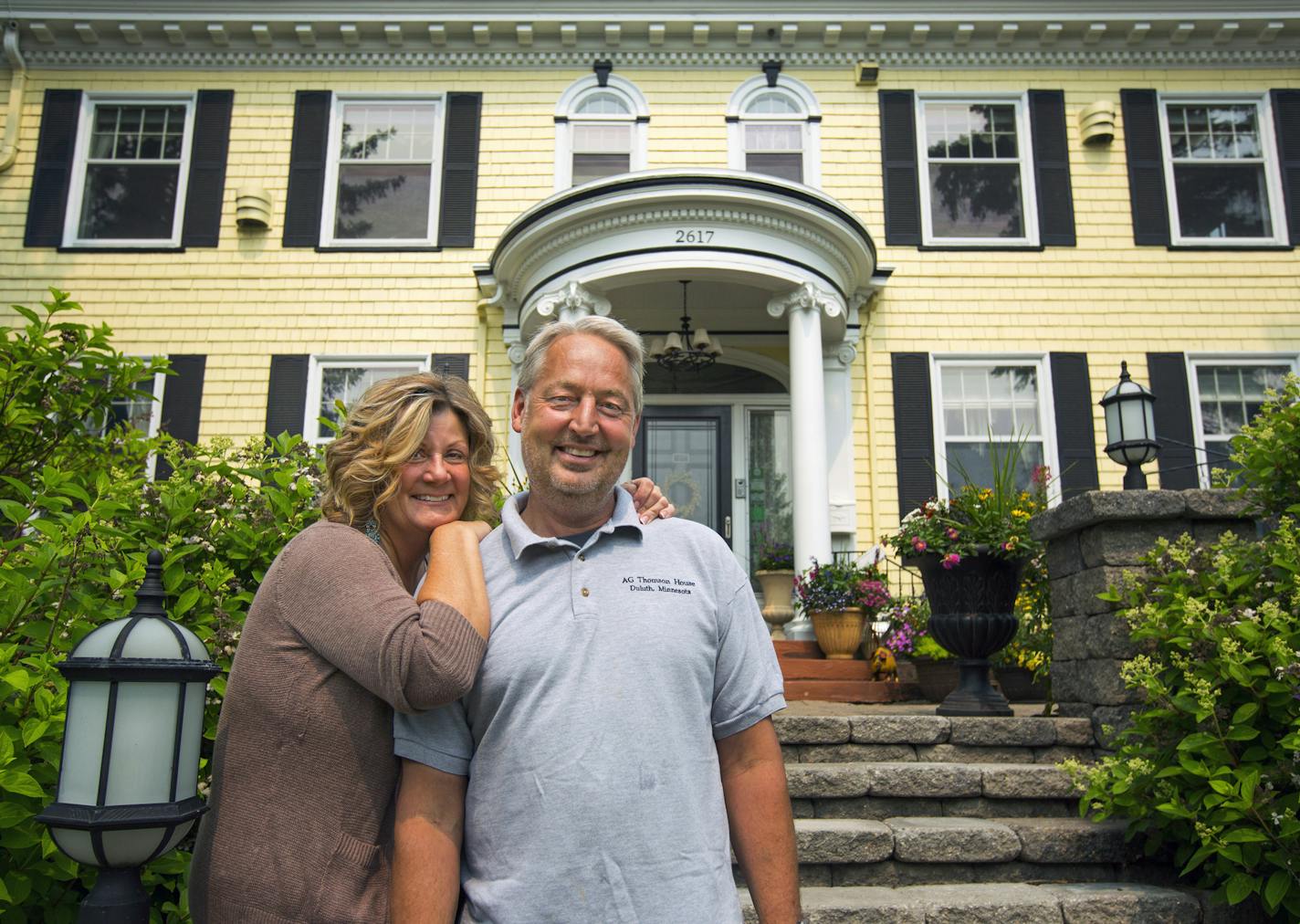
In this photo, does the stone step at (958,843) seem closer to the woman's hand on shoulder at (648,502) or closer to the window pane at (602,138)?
the woman's hand on shoulder at (648,502)

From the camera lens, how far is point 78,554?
261cm

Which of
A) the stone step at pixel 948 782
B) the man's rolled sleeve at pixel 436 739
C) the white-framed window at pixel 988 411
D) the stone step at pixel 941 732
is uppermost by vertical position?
the white-framed window at pixel 988 411

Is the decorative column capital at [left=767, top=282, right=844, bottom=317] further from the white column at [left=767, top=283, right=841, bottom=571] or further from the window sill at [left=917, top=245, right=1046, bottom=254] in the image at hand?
the window sill at [left=917, top=245, right=1046, bottom=254]

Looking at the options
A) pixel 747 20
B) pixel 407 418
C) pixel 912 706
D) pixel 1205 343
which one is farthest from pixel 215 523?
pixel 1205 343

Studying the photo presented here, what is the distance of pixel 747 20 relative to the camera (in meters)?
9.65

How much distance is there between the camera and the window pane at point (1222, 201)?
966cm

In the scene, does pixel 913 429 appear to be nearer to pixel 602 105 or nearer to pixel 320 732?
pixel 602 105

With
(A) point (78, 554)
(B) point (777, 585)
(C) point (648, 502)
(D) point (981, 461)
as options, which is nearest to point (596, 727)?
(C) point (648, 502)

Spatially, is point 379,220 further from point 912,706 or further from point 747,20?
point 912,706

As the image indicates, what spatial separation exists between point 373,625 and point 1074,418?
8.95 metres

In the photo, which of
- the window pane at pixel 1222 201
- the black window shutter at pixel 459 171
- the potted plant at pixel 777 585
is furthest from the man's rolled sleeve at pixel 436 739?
the window pane at pixel 1222 201

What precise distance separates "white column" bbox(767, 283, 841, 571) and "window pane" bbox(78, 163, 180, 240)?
6.68m

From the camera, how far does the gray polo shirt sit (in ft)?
4.91

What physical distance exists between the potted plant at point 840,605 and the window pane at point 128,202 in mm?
7717
